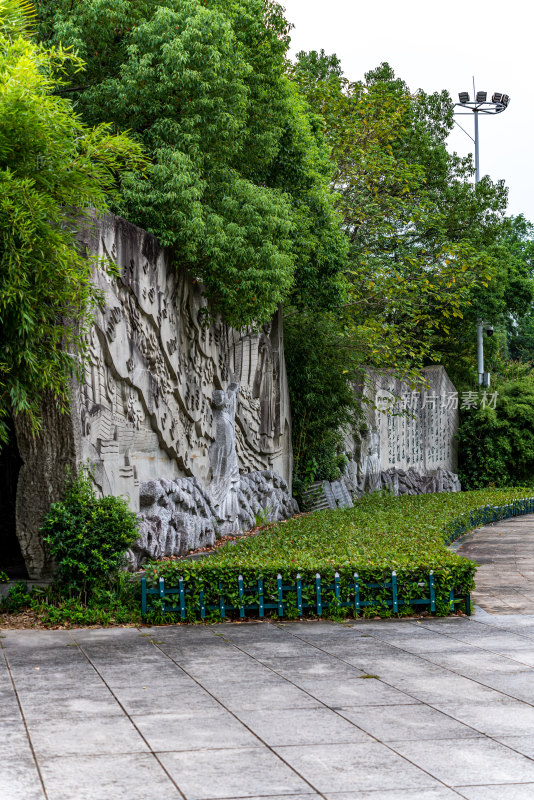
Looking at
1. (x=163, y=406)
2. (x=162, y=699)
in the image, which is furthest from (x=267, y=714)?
(x=163, y=406)

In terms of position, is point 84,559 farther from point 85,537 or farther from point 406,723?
point 406,723

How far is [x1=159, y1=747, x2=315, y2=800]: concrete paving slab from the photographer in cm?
375

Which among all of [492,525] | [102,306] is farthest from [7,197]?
[492,525]

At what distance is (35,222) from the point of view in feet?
22.5

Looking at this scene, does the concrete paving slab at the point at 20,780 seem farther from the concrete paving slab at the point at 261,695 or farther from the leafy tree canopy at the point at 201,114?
the leafy tree canopy at the point at 201,114

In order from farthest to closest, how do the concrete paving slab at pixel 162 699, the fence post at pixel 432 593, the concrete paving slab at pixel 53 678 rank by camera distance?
the fence post at pixel 432 593, the concrete paving slab at pixel 53 678, the concrete paving slab at pixel 162 699

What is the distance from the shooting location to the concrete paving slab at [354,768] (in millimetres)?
3834

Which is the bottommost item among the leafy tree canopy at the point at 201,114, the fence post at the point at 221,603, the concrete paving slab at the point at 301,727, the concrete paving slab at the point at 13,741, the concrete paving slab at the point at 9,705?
the concrete paving slab at the point at 301,727

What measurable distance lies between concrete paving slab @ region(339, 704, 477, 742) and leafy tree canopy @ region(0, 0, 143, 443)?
3676 millimetres

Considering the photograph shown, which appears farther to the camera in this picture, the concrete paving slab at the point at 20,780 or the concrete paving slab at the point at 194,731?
the concrete paving slab at the point at 194,731

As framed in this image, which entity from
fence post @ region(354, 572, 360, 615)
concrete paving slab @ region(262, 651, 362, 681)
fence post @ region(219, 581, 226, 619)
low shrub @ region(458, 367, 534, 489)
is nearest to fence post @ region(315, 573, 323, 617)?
fence post @ region(354, 572, 360, 615)

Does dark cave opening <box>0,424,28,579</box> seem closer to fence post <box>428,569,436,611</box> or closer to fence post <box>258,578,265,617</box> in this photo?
fence post <box>258,578,265,617</box>

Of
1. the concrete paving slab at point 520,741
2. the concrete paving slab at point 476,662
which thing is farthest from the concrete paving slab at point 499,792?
the concrete paving slab at point 476,662

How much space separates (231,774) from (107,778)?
0.53m
